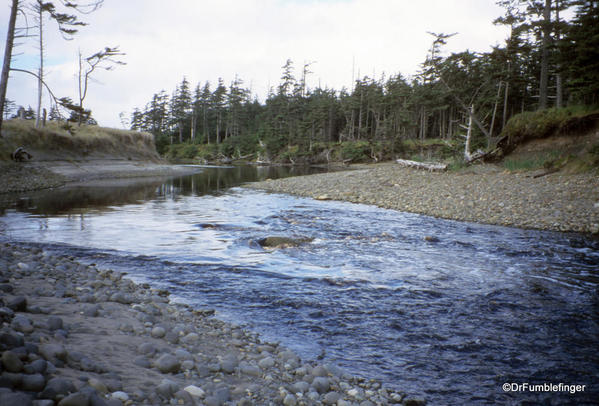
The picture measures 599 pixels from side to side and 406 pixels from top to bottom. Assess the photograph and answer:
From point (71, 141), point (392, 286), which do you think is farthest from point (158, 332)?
point (71, 141)

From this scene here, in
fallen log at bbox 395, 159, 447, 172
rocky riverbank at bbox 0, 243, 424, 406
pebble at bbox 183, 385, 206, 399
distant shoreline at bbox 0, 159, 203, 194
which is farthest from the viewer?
fallen log at bbox 395, 159, 447, 172

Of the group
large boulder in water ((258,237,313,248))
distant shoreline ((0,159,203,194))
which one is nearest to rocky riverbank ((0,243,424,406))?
large boulder in water ((258,237,313,248))

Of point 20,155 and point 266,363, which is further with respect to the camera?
point 20,155

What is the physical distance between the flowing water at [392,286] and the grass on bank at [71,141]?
47.7 feet

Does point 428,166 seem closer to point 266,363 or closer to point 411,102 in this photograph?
point 266,363

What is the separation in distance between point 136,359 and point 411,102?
2512 inches

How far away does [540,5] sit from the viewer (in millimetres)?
24250

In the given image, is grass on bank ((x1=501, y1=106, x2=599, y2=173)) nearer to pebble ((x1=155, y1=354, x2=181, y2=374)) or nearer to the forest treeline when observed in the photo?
the forest treeline

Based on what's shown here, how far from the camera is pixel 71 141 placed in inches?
1439

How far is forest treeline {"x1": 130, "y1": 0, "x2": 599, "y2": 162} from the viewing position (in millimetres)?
23058

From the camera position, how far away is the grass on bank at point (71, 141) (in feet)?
97.9

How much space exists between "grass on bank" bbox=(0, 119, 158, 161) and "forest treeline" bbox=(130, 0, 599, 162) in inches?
1039

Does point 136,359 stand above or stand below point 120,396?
below

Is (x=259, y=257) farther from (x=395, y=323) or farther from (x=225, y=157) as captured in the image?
(x=225, y=157)
